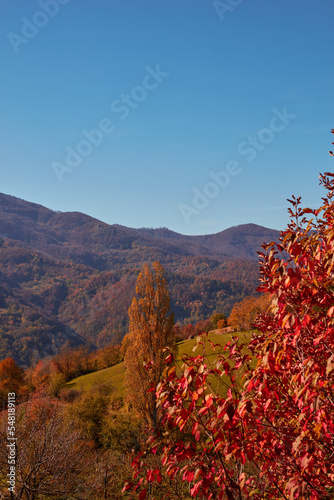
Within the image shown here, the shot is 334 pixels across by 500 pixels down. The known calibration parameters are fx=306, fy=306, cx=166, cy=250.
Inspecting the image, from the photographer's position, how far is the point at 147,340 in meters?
17.2

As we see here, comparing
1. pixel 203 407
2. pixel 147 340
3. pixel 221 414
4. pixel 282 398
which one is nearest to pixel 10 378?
pixel 147 340

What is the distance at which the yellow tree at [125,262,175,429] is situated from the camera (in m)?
16.8

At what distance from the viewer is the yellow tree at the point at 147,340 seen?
660 inches

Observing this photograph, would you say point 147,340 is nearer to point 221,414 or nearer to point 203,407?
point 203,407

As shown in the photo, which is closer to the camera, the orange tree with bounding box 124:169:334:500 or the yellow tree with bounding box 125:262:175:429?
the orange tree with bounding box 124:169:334:500

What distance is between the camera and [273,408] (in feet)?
10.8

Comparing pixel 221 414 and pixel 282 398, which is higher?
pixel 221 414

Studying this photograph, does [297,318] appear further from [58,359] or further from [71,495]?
[58,359]

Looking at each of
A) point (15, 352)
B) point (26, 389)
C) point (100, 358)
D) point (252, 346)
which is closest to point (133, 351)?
point (252, 346)

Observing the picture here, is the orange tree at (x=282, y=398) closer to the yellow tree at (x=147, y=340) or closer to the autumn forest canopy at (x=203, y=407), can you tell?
the autumn forest canopy at (x=203, y=407)

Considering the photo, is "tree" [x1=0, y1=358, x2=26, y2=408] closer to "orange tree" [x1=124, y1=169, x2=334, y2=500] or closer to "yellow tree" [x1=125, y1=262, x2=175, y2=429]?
"yellow tree" [x1=125, y1=262, x2=175, y2=429]

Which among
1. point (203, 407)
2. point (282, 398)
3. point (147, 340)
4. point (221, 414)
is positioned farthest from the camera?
point (147, 340)

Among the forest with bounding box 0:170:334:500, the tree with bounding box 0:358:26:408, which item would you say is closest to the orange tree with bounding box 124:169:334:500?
the forest with bounding box 0:170:334:500

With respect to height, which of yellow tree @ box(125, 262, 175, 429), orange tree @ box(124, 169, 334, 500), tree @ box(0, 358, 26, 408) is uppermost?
orange tree @ box(124, 169, 334, 500)
